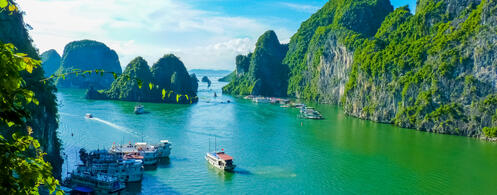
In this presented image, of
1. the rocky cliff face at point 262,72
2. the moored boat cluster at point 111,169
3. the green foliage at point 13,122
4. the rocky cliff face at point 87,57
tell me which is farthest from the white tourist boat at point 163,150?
the rocky cliff face at point 87,57

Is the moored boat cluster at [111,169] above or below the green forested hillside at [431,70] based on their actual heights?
below

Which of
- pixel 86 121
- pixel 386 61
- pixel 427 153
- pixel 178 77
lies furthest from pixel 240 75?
pixel 427 153

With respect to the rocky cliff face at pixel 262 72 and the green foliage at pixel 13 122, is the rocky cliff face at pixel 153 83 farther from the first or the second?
the green foliage at pixel 13 122

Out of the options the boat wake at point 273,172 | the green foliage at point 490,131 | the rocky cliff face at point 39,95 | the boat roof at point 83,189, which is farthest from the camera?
the green foliage at point 490,131

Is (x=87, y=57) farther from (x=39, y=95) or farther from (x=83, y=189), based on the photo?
(x=83, y=189)

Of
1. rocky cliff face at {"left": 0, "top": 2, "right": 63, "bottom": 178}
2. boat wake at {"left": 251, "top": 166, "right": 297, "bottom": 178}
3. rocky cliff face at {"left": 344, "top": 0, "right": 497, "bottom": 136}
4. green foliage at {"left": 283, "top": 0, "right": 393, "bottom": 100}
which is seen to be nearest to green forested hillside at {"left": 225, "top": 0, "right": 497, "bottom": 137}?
rocky cliff face at {"left": 344, "top": 0, "right": 497, "bottom": 136}

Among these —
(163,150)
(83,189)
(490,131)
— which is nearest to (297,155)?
(163,150)
